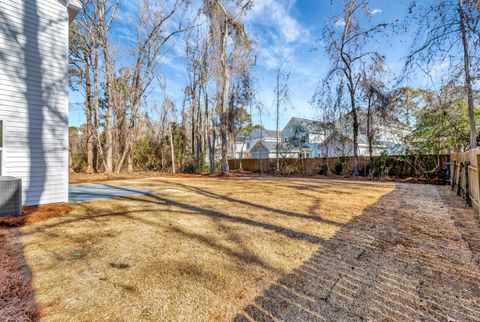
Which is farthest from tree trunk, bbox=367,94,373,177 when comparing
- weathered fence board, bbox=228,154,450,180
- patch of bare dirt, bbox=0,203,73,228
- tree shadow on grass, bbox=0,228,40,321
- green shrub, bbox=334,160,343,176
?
tree shadow on grass, bbox=0,228,40,321

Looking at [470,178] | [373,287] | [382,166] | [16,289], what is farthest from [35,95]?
[382,166]

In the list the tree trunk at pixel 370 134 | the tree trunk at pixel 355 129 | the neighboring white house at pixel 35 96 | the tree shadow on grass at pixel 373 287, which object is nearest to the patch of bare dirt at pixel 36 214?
the neighboring white house at pixel 35 96

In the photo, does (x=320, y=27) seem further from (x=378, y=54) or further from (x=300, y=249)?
(x=300, y=249)

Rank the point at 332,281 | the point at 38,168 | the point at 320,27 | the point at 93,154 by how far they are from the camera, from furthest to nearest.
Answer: the point at 93,154
the point at 320,27
the point at 38,168
the point at 332,281

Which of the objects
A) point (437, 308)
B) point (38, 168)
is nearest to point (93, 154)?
point (38, 168)

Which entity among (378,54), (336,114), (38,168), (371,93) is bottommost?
(38,168)

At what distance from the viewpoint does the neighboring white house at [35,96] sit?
4.23 m

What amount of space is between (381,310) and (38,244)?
3380 millimetres

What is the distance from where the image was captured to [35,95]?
4535mm

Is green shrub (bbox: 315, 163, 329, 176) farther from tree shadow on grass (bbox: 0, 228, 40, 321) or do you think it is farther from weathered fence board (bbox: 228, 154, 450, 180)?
tree shadow on grass (bbox: 0, 228, 40, 321)

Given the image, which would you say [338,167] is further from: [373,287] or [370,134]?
[373,287]

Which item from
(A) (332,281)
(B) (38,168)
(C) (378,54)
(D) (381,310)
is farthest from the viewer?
(C) (378,54)

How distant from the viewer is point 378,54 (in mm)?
10688

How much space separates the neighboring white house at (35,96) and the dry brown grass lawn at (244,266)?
1518 millimetres
